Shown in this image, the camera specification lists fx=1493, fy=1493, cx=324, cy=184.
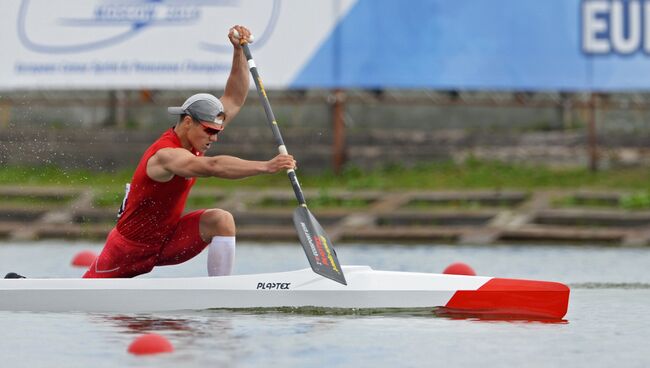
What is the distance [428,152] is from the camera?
76.6 ft

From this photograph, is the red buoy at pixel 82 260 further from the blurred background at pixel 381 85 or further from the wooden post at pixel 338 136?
the wooden post at pixel 338 136

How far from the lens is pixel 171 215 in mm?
11734

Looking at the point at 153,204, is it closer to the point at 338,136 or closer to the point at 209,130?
the point at 209,130

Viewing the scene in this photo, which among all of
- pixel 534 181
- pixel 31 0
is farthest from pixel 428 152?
pixel 31 0

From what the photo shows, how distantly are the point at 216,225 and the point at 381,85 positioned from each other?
11114mm

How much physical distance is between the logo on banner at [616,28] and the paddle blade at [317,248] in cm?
1115

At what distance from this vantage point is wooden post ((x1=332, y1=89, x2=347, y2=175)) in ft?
75.6

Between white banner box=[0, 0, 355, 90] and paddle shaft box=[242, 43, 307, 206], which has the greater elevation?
white banner box=[0, 0, 355, 90]

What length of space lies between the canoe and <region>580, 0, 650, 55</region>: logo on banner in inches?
453

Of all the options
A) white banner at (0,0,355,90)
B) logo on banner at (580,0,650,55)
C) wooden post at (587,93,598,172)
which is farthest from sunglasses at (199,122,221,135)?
wooden post at (587,93,598,172)

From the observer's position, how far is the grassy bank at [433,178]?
862 inches

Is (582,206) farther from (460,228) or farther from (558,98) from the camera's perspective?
(558,98)

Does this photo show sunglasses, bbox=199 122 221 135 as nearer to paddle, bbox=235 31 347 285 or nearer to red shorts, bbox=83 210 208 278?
paddle, bbox=235 31 347 285

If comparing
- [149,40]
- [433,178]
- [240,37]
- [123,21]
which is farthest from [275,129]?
[123,21]
